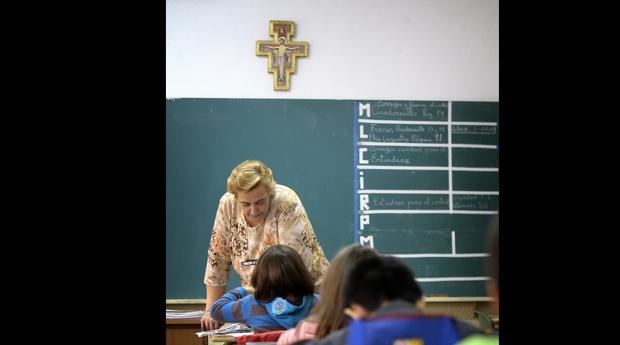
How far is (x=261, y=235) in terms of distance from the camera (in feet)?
5.20

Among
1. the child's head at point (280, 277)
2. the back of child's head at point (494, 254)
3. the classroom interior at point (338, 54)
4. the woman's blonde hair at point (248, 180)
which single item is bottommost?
the child's head at point (280, 277)

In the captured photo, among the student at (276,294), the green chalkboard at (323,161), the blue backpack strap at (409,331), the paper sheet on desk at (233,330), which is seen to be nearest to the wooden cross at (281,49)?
the green chalkboard at (323,161)

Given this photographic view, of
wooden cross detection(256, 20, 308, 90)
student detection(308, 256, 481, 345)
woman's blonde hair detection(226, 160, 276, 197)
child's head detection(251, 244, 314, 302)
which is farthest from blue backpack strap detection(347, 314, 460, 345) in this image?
wooden cross detection(256, 20, 308, 90)

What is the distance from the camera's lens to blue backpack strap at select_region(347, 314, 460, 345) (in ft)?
3.62

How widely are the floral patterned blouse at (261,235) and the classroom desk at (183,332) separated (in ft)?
0.45

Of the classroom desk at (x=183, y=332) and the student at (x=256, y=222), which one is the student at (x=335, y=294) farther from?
the classroom desk at (x=183, y=332)

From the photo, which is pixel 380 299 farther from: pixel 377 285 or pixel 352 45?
pixel 352 45

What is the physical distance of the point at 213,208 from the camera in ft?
7.26

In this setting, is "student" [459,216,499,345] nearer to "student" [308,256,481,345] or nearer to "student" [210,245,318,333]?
"student" [308,256,481,345]

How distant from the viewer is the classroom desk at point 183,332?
1.69 meters

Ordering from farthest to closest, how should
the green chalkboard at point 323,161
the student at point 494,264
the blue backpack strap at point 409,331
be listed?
the green chalkboard at point 323,161 → the student at point 494,264 → the blue backpack strap at point 409,331

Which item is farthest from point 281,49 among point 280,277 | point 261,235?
point 280,277
